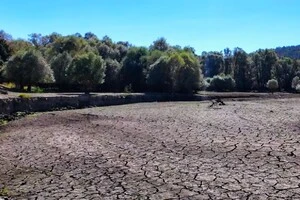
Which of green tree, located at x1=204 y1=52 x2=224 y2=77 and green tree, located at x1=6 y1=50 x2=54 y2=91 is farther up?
green tree, located at x1=204 y1=52 x2=224 y2=77

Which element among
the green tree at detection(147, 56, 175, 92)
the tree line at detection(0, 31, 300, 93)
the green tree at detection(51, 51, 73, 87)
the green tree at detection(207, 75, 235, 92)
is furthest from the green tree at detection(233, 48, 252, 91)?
the green tree at detection(51, 51, 73, 87)

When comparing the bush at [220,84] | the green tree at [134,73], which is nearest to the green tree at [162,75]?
the green tree at [134,73]

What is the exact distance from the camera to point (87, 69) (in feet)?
178

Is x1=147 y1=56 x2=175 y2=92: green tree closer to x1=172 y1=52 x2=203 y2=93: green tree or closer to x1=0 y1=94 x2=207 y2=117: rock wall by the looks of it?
x1=172 y1=52 x2=203 y2=93: green tree

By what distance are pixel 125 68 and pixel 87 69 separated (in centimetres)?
1941

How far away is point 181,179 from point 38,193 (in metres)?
3.28

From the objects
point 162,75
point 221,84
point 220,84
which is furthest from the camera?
point 221,84

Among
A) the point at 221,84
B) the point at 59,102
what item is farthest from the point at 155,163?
the point at 221,84

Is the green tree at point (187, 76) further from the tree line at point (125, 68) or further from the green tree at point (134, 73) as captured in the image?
the green tree at point (134, 73)

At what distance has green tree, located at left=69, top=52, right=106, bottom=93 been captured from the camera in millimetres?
54000

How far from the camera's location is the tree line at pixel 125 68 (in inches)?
2021

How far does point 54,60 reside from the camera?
2537 inches

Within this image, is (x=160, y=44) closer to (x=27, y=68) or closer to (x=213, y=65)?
(x=213, y=65)

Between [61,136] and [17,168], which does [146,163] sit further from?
[61,136]
